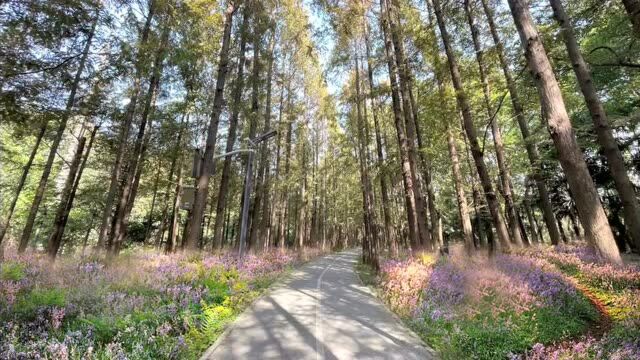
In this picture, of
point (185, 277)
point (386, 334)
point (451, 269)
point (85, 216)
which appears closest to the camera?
point (386, 334)

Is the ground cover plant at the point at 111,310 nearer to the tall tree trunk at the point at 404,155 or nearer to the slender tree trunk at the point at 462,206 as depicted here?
the tall tree trunk at the point at 404,155

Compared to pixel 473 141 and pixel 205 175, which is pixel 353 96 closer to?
pixel 473 141

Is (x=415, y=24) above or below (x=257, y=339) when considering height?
above

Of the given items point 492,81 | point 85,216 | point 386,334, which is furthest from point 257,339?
point 85,216

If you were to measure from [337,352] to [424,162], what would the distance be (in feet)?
55.7

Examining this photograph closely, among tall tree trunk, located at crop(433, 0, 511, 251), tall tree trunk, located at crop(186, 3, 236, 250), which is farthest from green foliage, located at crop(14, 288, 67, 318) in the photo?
tall tree trunk, located at crop(433, 0, 511, 251)

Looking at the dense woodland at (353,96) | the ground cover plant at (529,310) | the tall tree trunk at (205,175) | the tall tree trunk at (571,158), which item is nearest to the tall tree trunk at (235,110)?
the dense woodland at (353,96)

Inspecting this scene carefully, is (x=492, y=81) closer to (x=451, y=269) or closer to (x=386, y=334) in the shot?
(x=451, y=269)

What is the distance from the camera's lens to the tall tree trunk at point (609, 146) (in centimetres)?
705

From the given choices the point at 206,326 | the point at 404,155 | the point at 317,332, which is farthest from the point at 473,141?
the point at 206,326

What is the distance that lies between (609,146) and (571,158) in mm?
2945

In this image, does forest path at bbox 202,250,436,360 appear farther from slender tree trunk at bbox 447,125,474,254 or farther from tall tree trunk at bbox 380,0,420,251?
slender tree trunk at bbox 447,125,474,254

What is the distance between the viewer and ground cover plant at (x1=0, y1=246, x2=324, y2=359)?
418cm

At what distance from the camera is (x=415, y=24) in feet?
51.0
